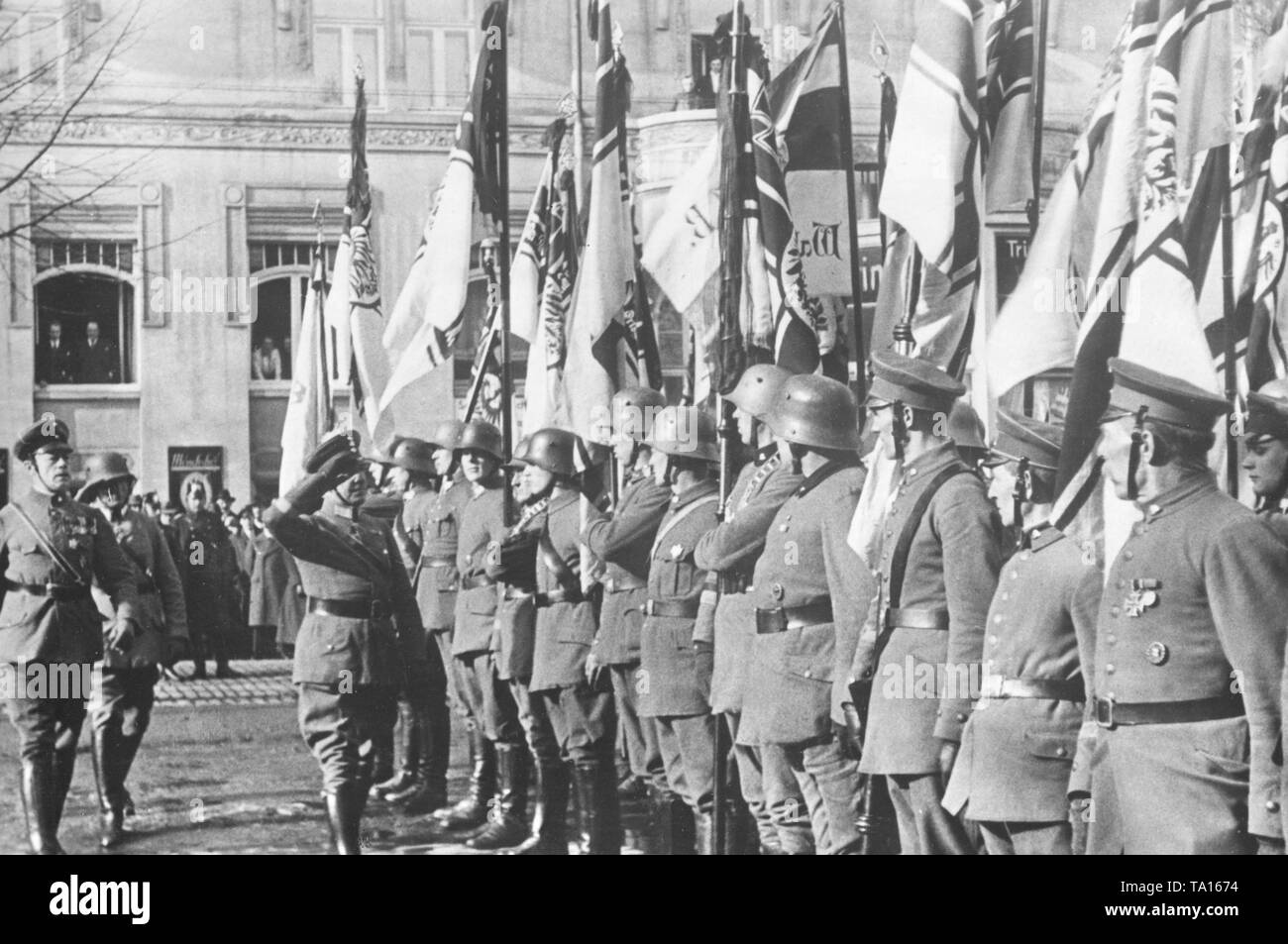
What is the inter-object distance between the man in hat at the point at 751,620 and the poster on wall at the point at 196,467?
212 centimetres

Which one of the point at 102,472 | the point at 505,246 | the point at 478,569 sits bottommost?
the point at 478,569

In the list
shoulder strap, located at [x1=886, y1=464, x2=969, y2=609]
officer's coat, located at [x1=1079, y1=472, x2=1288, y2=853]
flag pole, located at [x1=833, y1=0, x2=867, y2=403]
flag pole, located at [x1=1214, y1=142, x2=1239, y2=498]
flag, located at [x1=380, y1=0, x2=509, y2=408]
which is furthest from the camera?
flag, located at [x1=380, y1=0, x2=509, y2=408]

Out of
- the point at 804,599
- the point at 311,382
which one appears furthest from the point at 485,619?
the point at 804,599

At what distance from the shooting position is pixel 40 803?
24.3 feet

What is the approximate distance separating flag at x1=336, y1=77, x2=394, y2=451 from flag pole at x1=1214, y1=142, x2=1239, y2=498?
3.36 m

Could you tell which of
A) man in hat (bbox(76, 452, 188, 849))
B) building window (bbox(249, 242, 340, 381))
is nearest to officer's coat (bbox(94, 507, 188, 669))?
man in hat (bbox(76, 452, 188, 849))

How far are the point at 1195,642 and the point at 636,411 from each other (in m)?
3.36

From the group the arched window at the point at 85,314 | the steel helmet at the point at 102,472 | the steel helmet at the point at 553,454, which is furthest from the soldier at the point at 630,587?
the arched window at the point at 85,314

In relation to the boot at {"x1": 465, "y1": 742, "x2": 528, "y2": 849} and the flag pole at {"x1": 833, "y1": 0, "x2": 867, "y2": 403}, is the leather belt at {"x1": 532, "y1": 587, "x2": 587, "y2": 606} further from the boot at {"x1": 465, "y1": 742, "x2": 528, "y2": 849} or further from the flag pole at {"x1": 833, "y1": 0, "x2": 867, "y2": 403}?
the flag pole at {"x1": 833, "y1": 0, "x2": 867, "y2": 403}

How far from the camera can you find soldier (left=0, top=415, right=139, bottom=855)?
7426mm

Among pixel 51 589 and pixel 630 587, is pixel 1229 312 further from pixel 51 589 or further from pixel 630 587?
pixel 51 589

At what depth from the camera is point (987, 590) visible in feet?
19.1
